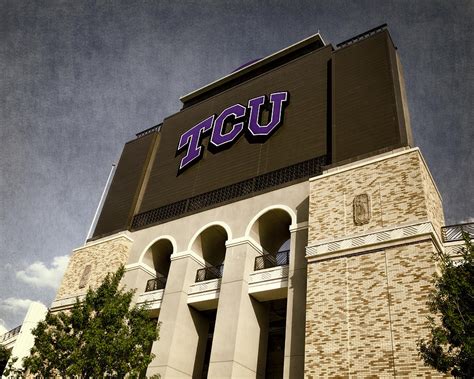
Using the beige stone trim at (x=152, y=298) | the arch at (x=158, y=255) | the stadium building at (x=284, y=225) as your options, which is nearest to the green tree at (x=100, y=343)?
the stadium building at (x=284, y=225)

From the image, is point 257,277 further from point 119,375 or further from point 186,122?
point 186,122

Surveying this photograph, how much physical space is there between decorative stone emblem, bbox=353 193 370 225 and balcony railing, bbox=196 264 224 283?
8127mm

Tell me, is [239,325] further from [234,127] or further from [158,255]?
[234,127]

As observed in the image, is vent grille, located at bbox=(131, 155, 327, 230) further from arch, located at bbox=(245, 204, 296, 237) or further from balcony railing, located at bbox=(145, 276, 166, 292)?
balcony railing, located at bbox=(145, 276, 166, 292)

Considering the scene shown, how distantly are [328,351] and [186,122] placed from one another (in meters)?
20.0

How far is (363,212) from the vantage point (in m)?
17.0

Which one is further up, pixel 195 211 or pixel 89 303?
pixel 195 211

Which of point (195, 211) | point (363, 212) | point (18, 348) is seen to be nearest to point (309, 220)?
point (363, 212)

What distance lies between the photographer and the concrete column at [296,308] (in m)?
16.2

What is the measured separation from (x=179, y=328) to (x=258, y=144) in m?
10.6

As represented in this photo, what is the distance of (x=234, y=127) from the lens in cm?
2653


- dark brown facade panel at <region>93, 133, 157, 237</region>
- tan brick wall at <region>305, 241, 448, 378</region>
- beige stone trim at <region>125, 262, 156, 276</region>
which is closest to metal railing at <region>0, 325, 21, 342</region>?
dark brown facade panel at <region>93, 133, 157, 237</region>

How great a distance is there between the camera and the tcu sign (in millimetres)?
24875

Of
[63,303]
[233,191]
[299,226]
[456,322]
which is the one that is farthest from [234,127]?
[456,322]
